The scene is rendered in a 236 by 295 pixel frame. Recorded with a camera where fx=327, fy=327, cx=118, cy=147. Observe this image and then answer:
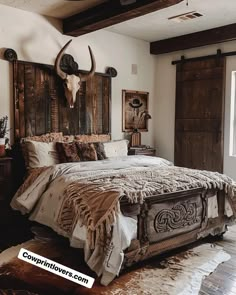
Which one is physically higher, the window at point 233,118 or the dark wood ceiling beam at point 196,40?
the dark wood ceiling beam at point 196,40

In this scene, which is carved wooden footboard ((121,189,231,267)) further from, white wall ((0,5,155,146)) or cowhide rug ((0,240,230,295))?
white wall ((0,5,155,146))

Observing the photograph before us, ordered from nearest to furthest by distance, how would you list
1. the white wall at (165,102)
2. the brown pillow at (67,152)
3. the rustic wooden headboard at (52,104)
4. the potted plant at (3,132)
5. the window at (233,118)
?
the potted plant at (3,132) < the brown pillow at (67,152) < the rustic wooden headboard at (52,104) < the window at (233,118) < the white wall at (165,102)

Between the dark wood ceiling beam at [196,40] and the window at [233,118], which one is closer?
the dark wood ceiling beam at [196,40]


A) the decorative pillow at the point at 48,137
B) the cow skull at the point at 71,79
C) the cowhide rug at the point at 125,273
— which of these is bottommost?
the cowhide rug at the point at 125,273

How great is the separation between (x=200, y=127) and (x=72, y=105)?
2.13 metres

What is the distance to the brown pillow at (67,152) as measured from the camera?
3891 mm

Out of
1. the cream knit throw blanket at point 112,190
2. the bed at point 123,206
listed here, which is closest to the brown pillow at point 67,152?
the bed at point 123,206

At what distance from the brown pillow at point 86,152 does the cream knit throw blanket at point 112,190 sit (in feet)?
2.11

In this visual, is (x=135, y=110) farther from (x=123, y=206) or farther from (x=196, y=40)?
(x=123, y=206)

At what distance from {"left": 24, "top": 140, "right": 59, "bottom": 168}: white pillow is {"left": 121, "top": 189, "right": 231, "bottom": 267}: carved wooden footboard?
154 cm

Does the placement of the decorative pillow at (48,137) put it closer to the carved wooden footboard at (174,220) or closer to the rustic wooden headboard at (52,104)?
the rustic wooden headboard at (52,104)

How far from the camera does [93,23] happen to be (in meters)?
3.96

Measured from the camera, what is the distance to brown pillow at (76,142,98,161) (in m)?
4.00

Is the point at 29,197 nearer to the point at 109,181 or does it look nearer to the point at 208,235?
the point at 109,181
